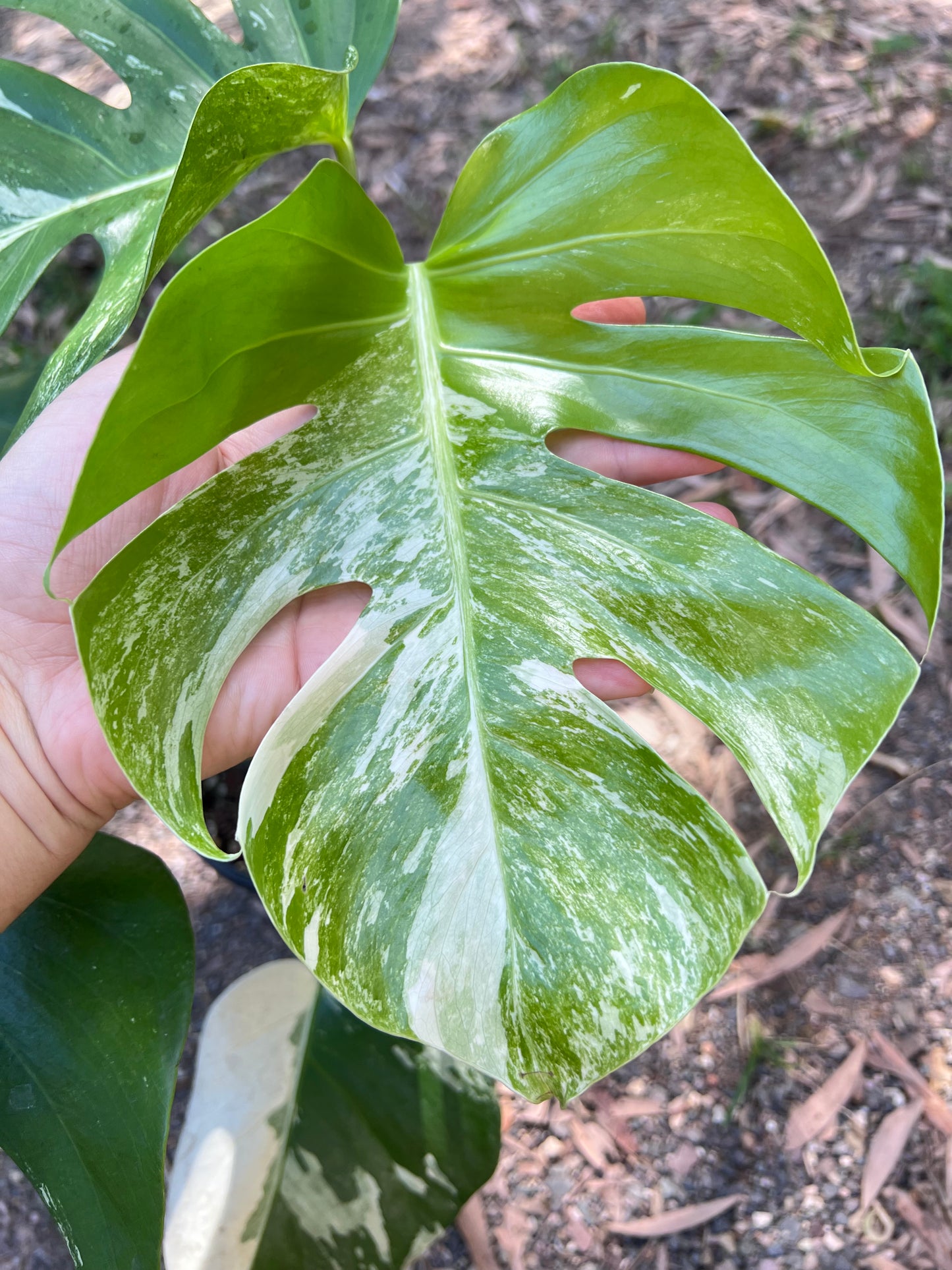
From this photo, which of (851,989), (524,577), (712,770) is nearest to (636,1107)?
(851,989)

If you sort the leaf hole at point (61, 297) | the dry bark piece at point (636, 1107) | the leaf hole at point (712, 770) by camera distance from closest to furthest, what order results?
the dry bark piece at point (636, 1107) → the leaf hole at point (712, 770) → the leaf hole at point (61, 297)

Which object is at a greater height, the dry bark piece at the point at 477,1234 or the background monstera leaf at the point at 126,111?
the background monstera leaf at the point at 126,111

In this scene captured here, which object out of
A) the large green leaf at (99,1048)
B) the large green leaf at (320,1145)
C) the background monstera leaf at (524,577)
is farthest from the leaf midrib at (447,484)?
the large green leaf at (320,1145)

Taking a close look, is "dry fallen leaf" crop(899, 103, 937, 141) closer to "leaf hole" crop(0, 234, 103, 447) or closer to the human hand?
the human hand

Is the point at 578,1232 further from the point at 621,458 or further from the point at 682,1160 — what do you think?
the point at 621,458

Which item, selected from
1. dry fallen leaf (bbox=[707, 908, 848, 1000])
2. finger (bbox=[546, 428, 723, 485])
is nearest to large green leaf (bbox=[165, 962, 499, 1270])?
dry fallen leaf (bbox=[707, 908, 848, 1000])

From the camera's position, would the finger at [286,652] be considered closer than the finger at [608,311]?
Yes

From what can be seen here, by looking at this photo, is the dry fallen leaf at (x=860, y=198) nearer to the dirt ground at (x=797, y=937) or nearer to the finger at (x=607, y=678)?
the dirt ground at (x=797, y=937)

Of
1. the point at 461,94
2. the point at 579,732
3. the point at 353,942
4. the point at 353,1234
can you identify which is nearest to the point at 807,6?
the point at 461,94

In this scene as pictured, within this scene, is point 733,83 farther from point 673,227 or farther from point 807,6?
point 673,227
